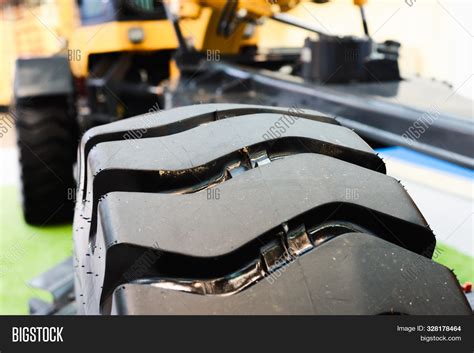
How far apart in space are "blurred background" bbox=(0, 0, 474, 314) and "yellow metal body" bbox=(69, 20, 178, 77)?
0.34m

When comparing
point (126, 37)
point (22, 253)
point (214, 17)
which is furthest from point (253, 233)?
point (126, 37)

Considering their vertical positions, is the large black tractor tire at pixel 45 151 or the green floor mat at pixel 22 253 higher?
the large black tractor tire at pixel 45 151

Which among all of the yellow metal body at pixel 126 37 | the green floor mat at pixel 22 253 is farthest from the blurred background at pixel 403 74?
the yellow metal body at pixel 126 37

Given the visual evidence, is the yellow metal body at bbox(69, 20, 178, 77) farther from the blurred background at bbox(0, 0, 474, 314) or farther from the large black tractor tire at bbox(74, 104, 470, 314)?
the large black tractor tire at bbox(74, 104, 470, 314)

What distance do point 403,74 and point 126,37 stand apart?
158 cm

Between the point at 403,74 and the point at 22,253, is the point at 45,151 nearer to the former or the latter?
the point at 22,253

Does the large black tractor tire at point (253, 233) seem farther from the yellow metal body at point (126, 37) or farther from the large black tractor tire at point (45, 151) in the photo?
the yellow metal body at point (126, 37)

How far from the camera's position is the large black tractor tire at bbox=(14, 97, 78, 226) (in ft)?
9.11

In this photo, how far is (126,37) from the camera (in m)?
3.19

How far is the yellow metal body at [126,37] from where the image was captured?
10.4 ft

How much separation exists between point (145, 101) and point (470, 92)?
206cm

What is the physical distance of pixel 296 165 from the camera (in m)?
0.79

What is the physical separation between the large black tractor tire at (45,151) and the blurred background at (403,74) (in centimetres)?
14
